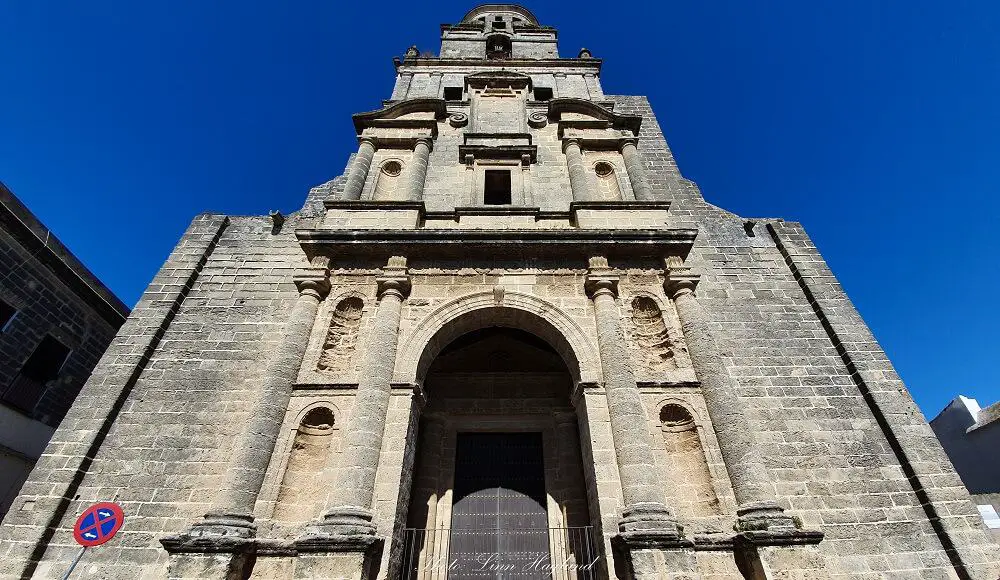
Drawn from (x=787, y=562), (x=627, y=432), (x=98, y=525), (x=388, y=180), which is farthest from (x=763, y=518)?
(x=388, y=180)

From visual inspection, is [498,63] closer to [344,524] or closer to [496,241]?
[496,241]

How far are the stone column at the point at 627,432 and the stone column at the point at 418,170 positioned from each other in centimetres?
433

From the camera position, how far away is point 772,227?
34.2ft

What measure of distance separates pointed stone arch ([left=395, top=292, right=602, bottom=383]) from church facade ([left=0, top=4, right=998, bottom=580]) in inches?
2.0

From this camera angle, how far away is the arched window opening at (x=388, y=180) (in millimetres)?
10328

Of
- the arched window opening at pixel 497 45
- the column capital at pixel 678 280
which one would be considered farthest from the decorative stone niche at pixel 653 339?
the arched window opening at pixel 497 45

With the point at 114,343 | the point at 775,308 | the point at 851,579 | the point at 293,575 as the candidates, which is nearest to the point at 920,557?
the point at 851,579

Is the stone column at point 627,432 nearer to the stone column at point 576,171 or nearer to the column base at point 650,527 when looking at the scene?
the column base at point 650,527

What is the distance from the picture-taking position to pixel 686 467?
21.3ft

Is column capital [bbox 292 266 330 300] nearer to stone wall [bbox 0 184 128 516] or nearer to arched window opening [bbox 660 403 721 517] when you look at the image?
arched window opening [bbox 660 403 721 517]

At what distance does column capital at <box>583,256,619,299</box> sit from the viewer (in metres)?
7.76

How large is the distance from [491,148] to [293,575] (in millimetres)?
9264

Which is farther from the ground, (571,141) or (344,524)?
(571,141)

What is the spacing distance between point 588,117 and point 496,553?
10.4 m
